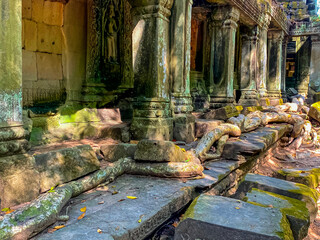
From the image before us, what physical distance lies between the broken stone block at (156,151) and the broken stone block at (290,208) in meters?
1.11

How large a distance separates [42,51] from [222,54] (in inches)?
208

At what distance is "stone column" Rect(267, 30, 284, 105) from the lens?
14328 mm

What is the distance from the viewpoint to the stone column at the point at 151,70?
17.5ft

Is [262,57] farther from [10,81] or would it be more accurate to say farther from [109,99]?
[10,81]

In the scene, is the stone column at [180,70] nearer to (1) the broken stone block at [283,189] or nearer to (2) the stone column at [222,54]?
(1) the broken stone block at [283,189]

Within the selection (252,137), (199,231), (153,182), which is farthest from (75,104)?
(199,231)

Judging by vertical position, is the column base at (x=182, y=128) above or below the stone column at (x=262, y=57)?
below

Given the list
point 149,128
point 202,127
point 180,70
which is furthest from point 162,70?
point 202,127

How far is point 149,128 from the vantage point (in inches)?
206

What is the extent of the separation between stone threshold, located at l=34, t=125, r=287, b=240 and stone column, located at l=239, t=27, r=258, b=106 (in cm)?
732

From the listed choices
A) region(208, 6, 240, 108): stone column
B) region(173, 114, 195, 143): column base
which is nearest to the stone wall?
region(173, 114, 195, 143): column base

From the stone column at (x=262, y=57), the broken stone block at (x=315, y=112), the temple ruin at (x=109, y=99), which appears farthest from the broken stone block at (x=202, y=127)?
the broken stone block at (x=315, y=112)

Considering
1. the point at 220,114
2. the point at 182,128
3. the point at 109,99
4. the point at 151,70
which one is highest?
the point at 151,70

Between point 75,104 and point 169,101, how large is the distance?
6.50 ft
